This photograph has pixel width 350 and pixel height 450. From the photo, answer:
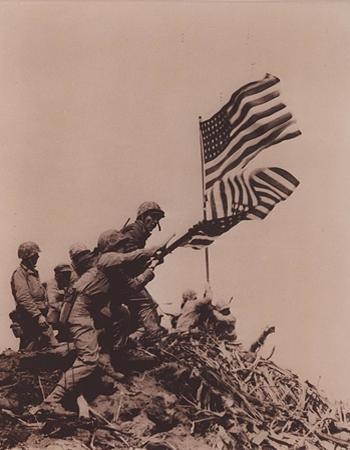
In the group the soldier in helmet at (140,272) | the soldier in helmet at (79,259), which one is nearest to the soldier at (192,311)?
the soldier in helmet at (140,272)

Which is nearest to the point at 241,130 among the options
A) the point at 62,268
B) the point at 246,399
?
the point at 62,268

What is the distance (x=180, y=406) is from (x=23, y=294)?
146 cm

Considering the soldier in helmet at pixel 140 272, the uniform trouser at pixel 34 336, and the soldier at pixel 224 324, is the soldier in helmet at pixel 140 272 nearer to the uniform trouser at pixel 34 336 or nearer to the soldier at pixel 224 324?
the soldier at pixel 224 324

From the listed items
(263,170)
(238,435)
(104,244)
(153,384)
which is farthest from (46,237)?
(238,435)

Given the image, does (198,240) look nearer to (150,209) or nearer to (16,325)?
(150,209)

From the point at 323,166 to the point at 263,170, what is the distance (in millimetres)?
488

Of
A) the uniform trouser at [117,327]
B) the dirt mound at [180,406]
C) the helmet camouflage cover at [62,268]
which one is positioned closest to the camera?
the dirt mound at [180,406]

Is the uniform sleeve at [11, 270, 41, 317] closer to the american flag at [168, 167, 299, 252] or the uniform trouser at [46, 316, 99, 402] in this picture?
the uniform trouser at [46, 316, 99, 402]

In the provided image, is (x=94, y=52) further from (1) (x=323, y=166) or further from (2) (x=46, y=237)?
(1) (x=323, y=166)

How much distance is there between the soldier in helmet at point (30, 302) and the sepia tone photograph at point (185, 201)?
0.04 feet

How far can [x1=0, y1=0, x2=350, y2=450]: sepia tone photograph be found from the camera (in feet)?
15.4

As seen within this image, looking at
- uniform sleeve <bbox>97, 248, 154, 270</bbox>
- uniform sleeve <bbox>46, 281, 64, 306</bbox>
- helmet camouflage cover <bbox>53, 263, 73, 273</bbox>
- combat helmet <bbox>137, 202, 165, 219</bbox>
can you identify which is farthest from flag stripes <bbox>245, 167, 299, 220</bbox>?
uniform sleeve <bbox>46, 281, 64, 306</bbox>

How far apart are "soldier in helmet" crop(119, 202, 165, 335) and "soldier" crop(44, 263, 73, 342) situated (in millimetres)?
470

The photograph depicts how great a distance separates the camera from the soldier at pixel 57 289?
4.75 metres
